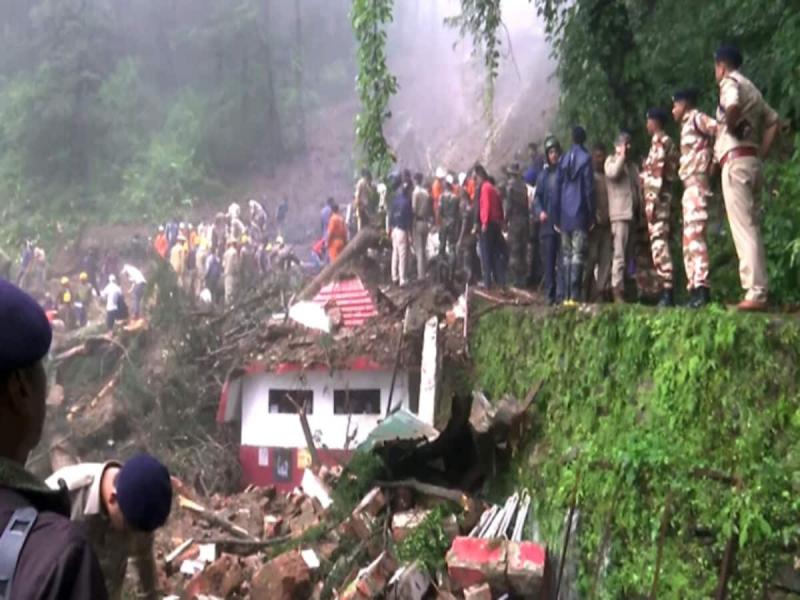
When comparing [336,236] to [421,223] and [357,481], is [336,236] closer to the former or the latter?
[421,223]

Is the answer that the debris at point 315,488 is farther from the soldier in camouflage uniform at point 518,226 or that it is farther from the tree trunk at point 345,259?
the soldier in camouflage uniform at point 518,226

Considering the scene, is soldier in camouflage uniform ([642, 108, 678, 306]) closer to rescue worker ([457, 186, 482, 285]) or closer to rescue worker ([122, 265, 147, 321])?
rescue worker ([457, 186, 482, 285])

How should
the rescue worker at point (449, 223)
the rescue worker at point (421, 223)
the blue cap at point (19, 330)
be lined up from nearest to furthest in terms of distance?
1. the blue cap at point (19, 330)
2. the rescue worker at point (449, 223)
3. the rescue worker at point (421, 223)

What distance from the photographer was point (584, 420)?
5.83 m

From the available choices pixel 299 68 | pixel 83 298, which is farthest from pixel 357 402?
pixel 299 68

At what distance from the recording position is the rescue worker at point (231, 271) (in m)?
13.7

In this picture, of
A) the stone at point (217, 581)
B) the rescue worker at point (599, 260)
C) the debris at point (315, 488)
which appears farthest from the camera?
the debris at point (315, 488)

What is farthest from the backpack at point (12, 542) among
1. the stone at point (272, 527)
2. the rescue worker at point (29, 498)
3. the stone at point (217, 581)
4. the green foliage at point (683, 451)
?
the stone at point (272, 527)

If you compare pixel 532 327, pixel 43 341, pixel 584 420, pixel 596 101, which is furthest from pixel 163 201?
pixel 43 341

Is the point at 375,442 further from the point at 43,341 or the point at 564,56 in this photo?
the point at 43,341

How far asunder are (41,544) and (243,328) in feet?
39.0

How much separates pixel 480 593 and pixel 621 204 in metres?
3.31

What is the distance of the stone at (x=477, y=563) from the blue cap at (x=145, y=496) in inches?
142

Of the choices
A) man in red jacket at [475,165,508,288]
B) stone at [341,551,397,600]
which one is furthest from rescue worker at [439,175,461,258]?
stone at [341,551,397,600]
